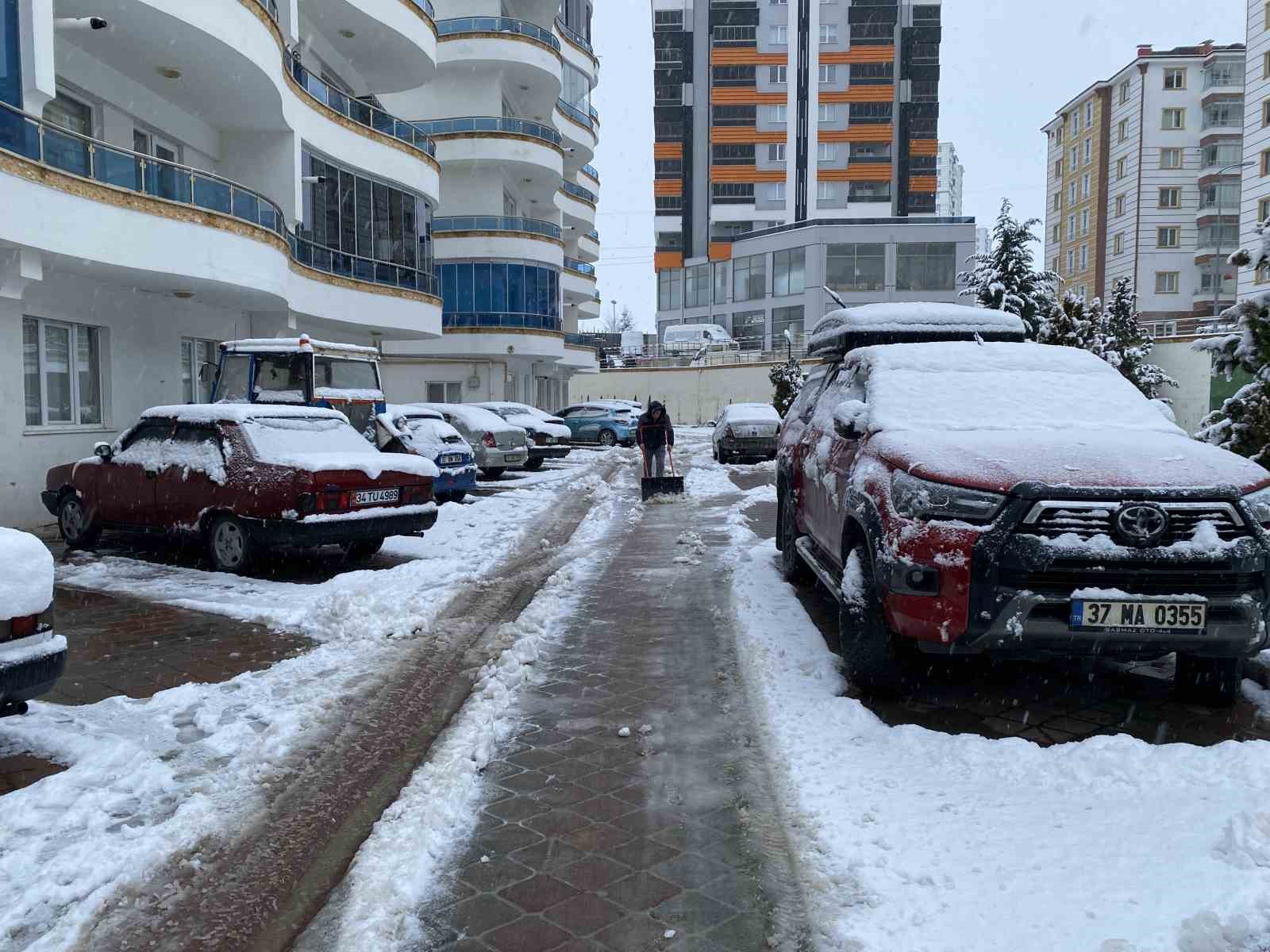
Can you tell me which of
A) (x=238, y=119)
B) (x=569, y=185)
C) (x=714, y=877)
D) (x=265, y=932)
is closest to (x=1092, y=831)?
(x=714, y=877)

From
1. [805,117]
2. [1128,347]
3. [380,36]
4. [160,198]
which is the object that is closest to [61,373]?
[160,198]

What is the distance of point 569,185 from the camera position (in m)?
50.3

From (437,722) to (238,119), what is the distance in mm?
15892

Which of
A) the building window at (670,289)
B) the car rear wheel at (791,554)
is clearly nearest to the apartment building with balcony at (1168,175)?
the building window at (670,289)

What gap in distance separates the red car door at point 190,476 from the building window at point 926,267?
56.0m

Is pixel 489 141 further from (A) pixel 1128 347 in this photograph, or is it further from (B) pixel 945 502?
(B) pixel 945 502

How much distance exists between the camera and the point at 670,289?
75.0m

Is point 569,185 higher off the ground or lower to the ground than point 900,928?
higher

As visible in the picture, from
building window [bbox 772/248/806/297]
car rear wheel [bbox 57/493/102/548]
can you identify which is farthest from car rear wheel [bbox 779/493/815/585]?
building window [bbox 772/248/806/297]

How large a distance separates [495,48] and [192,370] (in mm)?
22256

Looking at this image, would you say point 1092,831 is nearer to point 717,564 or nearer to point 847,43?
point 717,564

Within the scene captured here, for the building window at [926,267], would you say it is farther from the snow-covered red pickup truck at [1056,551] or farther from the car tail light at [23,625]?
the car tail light at [23,625]

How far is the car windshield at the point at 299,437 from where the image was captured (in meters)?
8.95

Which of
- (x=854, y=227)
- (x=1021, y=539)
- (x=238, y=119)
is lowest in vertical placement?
(x=1021, y=539)
